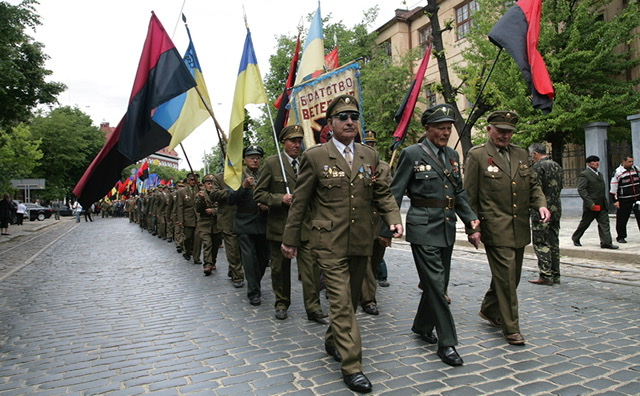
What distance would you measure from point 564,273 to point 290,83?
5289 millimetres

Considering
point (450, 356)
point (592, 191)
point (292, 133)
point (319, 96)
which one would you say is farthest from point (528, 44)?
point (592, 191)

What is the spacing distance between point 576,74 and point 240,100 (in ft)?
61.0

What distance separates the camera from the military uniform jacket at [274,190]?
5910 millimetres

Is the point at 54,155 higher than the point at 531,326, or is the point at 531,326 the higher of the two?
the point at 54,155

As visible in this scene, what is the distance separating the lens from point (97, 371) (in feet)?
13.4

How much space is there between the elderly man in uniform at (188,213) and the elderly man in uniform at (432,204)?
7292 millimetres

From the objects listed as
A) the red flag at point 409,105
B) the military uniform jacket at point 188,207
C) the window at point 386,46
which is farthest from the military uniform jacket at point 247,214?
the window at point 386,46

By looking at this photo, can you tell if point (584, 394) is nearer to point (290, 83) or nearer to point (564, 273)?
point (564, 273)

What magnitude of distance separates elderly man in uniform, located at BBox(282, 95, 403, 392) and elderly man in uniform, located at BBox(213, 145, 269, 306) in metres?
2.51

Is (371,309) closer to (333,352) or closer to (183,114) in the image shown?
(333,352)

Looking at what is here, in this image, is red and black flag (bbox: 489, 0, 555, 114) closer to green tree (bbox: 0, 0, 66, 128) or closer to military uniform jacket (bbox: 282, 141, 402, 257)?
military uniform jacket (bbox: 282, 141, 402, 257)

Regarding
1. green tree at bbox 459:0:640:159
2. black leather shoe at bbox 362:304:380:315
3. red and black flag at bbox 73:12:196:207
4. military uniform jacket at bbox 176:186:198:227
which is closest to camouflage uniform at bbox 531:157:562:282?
black leather shoe at bbox 362:304:380:315

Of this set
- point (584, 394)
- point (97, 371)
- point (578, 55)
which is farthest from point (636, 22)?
point (97, 371)

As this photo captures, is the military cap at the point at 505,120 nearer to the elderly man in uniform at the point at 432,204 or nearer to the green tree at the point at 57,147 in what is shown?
the elderly man in uniform at the point at 432,204
